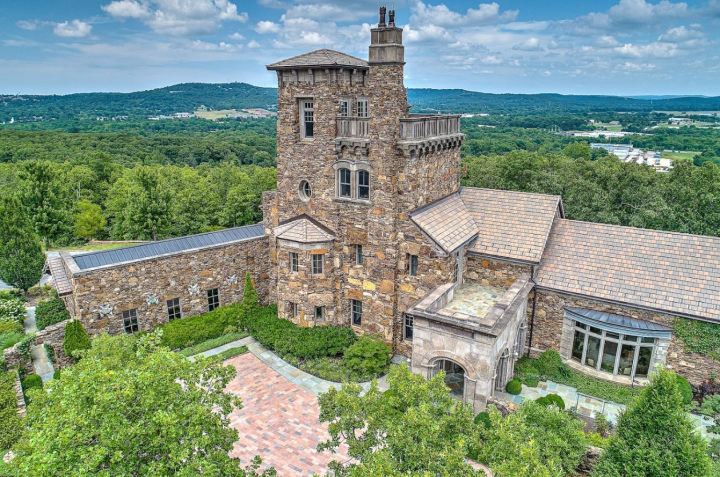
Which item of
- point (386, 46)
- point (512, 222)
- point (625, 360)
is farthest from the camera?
point (512, 222)

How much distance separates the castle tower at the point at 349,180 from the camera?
21.7 metres

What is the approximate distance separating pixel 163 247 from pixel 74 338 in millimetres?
6640

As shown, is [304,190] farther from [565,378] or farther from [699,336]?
[699,336]

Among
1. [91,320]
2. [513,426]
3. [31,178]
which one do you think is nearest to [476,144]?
[31,178]

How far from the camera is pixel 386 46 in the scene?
2095cm

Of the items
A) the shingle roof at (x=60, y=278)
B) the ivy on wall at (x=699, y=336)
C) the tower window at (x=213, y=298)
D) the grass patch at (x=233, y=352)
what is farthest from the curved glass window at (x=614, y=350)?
the shingle roof at (x=60, y=278)

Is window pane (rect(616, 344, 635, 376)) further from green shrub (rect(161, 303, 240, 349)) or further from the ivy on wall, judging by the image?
green shrub (rect(161, 303, 240, 349))

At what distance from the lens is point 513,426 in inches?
440

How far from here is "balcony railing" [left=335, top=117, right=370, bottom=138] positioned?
22.5 metres

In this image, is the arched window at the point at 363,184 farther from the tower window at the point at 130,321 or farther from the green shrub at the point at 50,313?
the green shrub at the point at 50,313

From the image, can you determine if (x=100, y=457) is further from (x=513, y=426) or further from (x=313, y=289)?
(x=313, y=289)

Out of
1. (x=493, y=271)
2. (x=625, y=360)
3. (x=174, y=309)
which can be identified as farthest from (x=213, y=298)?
(x=625, y=360)

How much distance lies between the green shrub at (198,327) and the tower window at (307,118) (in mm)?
11280

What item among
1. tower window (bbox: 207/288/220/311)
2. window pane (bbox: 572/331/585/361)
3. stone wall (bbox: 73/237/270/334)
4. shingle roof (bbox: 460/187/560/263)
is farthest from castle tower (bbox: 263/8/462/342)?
window pane (bbox: 572/331/585/361)
